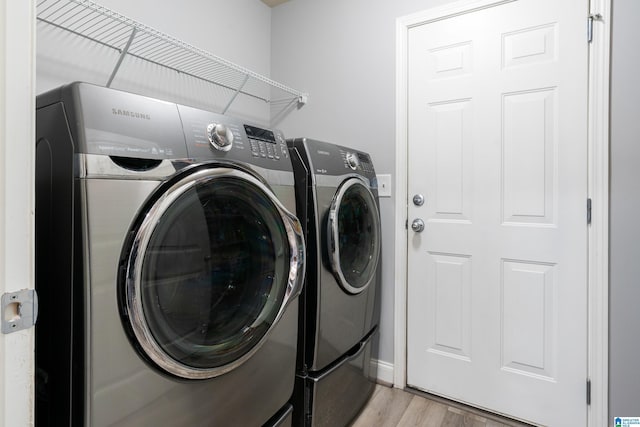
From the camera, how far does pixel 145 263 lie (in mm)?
782

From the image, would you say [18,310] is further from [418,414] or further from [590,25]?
[590,25]

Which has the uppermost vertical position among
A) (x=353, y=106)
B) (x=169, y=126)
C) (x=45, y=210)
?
(x=353, y=106)

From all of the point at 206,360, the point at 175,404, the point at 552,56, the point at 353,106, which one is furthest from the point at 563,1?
the point at 175,404

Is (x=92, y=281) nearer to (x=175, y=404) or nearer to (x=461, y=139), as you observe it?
(x=175, y=404)

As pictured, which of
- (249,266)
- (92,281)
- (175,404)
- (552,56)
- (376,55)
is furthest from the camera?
(376,55)

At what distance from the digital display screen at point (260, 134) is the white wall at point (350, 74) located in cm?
94

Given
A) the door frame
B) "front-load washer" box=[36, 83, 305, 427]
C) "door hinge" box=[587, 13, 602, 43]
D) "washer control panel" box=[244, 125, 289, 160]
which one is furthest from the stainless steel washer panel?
"door hinge" box=[587, 13, 602, 43]

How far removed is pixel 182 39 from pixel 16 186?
60.4 inches

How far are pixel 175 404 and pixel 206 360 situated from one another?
118 millimetres

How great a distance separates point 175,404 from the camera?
0.86 meters

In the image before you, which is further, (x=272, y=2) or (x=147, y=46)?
(x=272, y=2)

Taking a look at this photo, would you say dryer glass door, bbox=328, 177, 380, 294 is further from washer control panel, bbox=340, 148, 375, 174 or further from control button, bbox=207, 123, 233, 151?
control button, bbox=207, 123, 233, 151

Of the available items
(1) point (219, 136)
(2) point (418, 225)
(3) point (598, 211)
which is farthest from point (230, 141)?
(3) point (598, 211)

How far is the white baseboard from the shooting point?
196 cm
